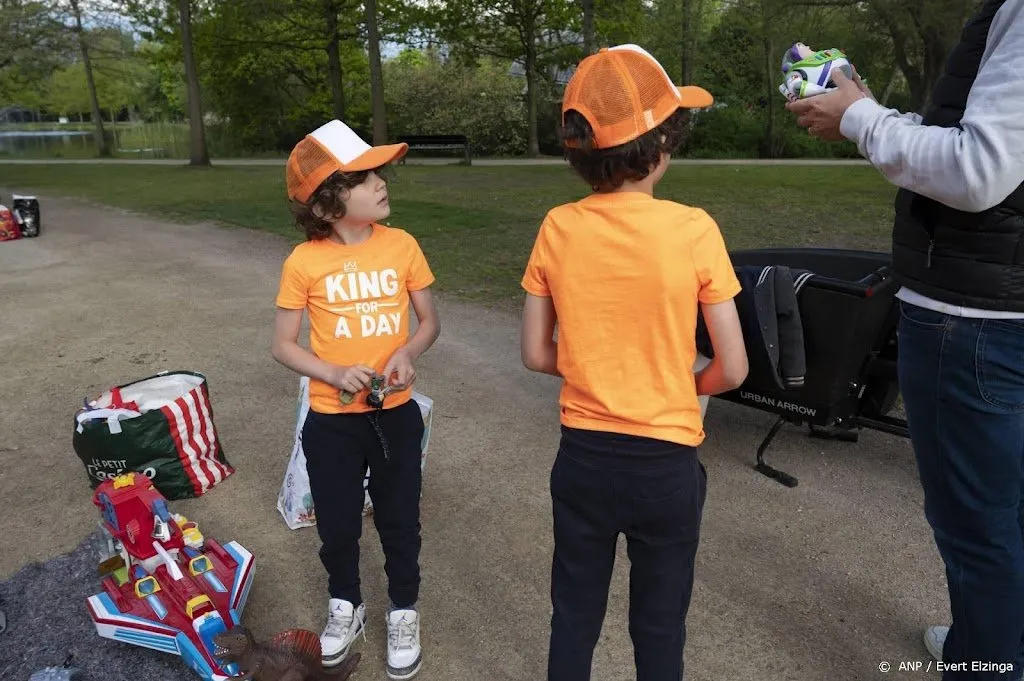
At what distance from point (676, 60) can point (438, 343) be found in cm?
2587

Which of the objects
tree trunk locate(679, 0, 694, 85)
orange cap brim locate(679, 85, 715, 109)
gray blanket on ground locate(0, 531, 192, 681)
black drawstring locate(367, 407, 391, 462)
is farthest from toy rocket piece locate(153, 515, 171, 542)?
tree trunk locate(679, 0, 694, 85)

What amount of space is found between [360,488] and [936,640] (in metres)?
1.98

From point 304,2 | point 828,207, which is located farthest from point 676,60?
point 828,207

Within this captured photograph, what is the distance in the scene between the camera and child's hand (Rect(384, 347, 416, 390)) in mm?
2344

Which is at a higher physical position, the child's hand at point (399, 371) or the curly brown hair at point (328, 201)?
the curly brown hair at point (328, 201)

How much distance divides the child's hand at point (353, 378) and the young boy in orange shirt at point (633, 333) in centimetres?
62

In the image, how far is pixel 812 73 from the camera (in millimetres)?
2008

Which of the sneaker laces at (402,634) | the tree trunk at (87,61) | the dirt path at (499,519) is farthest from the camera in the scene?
the tree trunk at (87,61)

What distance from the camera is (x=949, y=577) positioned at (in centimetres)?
204

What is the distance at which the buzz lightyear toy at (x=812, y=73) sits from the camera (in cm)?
198

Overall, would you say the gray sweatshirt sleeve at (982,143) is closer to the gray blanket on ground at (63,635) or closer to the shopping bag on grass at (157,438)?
the gray blanket on ground at (63,635)

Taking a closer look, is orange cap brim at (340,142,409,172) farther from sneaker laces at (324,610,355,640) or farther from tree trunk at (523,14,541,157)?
tree trunk at (523,14,541,157)

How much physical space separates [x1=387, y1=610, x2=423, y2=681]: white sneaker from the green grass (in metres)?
4.49

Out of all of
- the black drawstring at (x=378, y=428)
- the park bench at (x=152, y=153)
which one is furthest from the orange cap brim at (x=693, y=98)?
the park bench at (x=152, y=153)
